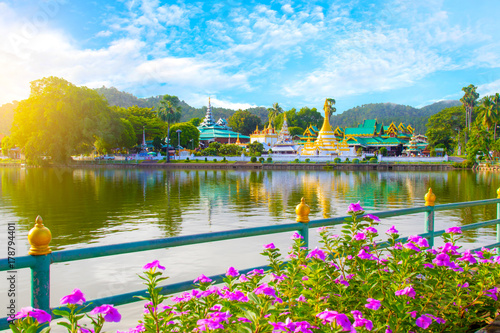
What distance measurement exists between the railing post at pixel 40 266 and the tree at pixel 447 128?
254ft

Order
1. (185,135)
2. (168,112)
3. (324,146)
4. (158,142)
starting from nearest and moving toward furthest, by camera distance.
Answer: (324,146)
(168,112)
(158,142)
(185,135)

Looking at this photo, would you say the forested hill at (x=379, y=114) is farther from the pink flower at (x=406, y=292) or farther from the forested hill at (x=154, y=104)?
the pink flower at (x=406, y=292)

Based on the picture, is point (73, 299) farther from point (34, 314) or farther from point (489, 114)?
point (489, 114)

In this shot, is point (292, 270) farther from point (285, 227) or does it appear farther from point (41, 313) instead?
point (41, 313)

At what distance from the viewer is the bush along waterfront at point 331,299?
193cm

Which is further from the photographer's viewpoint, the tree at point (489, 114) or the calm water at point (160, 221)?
the tree at point (489, 114)

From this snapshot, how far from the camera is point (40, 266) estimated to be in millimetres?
2080

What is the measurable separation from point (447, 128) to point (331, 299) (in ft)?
261

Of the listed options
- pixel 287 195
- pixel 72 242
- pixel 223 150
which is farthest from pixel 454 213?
pixel 223 150

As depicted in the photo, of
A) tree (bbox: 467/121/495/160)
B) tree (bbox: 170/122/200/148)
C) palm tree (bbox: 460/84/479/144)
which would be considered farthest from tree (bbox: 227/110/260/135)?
tree (bbox: 467/121/495/160)

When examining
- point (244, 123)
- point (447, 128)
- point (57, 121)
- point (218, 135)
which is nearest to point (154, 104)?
point (244, 123)

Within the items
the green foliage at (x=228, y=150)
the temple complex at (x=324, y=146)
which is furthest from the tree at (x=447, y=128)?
the green foliage at (x=228, y=150)

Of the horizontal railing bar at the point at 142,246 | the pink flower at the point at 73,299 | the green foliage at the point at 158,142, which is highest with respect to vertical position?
the green foliage at the point at 158,142

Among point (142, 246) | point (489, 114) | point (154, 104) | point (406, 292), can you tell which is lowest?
point (406, 292)
